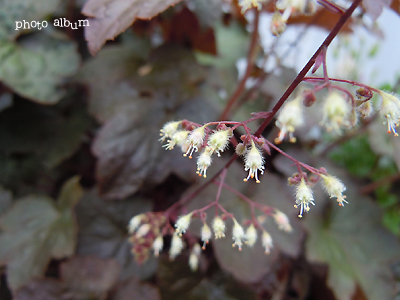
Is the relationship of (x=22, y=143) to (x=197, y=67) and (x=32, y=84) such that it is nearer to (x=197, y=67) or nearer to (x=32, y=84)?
(x=32, y=84)

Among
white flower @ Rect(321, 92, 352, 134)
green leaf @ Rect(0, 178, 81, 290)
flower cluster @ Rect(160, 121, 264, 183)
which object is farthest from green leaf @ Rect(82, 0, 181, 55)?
green leaf @ Rect(0, 178, 81, 290)

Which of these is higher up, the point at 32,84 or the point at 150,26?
the point at 150,26

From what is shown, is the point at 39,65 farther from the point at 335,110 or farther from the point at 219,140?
the point at 335,110

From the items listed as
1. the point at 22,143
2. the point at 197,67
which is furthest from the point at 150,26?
the point at 22,143

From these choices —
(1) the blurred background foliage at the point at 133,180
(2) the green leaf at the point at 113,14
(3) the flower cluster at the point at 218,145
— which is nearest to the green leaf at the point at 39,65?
(1) the blurred background foliage at the point at 133,180

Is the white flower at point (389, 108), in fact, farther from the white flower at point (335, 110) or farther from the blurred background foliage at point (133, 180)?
the blurred background foliage at point (133, 180)

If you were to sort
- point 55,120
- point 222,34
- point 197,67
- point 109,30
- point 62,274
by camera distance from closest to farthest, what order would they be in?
point 109,30
point 62,274
point 197,67
point 55,120
point 222,34
